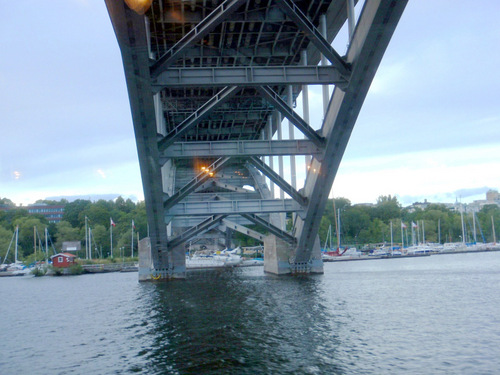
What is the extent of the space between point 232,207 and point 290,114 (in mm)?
11269

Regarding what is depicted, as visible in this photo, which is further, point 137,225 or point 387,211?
point 387,211

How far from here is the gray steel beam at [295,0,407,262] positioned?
60.2ft

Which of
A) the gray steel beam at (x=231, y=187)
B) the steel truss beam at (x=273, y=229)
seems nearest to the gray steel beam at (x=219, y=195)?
the gray steel beam at (x=231, y=187)

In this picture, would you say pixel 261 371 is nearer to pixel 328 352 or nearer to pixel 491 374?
pixel 328 352

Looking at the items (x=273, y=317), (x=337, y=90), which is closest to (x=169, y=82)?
(x=337, y=90)

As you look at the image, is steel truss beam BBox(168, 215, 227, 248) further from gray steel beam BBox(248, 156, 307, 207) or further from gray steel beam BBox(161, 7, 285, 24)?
gray steel beam BBox(161, 7, 285, 24)

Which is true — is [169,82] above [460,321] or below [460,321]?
above

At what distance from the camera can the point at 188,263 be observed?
7206 cm

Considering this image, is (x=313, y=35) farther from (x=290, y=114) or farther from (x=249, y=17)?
(x=290, y=114)

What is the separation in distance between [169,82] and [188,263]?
5382 cm

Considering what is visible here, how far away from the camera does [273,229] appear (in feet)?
135

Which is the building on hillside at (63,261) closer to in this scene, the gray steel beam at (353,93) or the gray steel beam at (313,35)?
the gray steel beam at (353,93)

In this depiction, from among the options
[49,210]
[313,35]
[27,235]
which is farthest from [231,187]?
[49,210]

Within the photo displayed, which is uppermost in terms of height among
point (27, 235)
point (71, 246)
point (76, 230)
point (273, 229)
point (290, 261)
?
point (76, 230)
